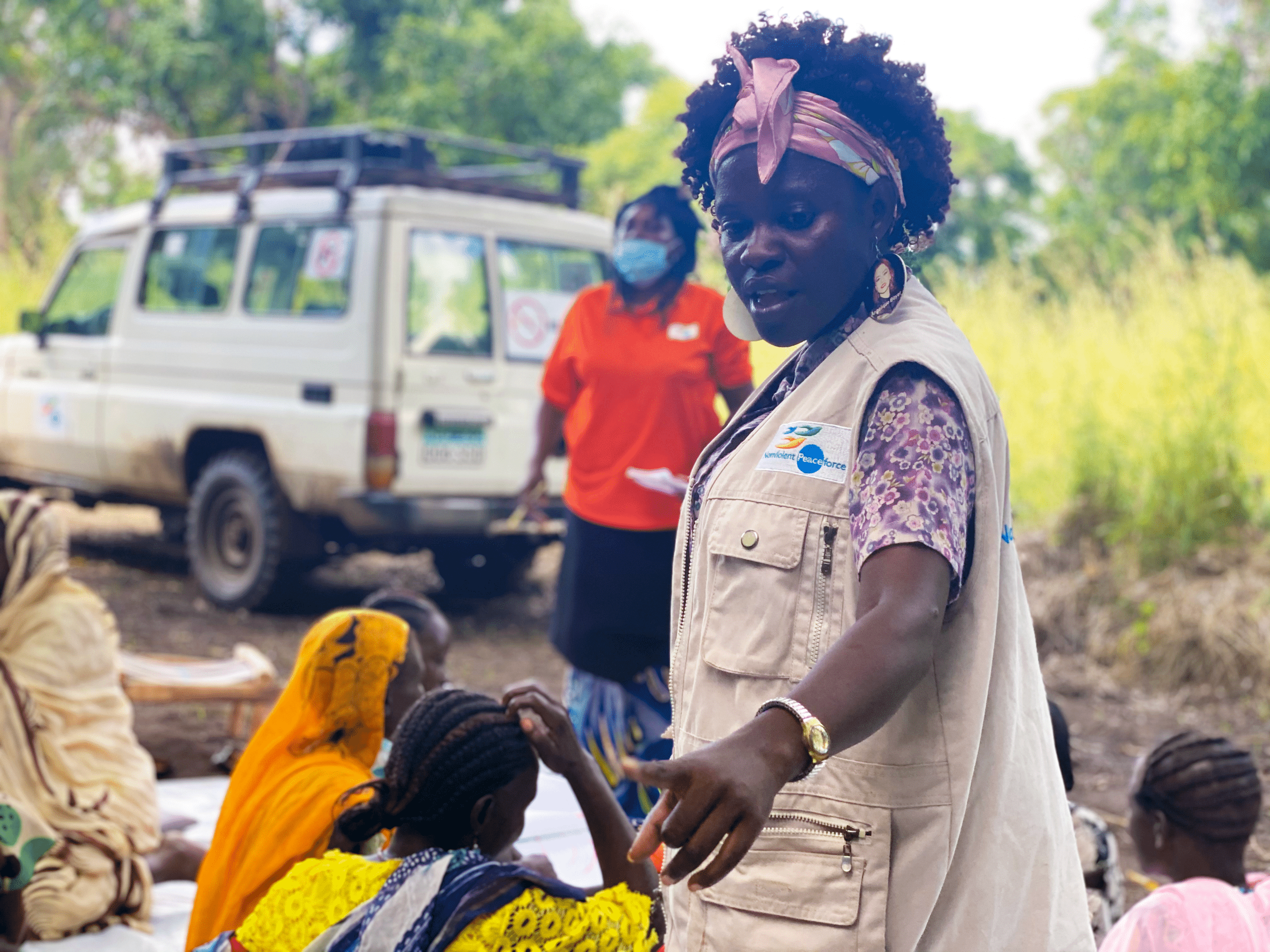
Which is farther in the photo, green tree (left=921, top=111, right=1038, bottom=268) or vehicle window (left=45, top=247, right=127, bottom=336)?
green tree (left=921, top=111, right=1038, bottom=268)

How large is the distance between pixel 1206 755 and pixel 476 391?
192 inches

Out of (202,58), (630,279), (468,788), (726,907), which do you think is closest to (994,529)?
(726,907)

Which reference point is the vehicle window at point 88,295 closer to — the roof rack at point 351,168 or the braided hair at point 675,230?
the roof rack at point 351,168

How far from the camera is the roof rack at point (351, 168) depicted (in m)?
7.25

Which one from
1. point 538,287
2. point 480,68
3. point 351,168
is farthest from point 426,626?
point 480,68

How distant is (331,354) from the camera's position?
277 inches

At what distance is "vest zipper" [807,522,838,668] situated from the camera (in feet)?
4.73

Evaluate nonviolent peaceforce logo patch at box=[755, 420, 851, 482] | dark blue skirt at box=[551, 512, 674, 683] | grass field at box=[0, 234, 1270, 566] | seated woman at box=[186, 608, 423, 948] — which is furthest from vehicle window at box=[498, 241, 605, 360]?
nonviolent peaceforce logo patch at box=[755, 420, 851, 482]

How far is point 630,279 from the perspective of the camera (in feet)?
12.6

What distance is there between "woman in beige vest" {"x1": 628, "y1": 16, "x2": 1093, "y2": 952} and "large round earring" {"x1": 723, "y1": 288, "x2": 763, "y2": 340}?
0.26ft

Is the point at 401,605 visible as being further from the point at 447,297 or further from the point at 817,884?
the point at 447,297

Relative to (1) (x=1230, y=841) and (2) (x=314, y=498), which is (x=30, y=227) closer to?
(2) (x=314, y=498)

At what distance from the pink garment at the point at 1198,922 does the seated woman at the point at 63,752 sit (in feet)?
7.86

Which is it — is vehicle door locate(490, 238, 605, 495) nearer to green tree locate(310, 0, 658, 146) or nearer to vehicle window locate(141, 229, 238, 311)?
vehicle window locate(141, 229, 238, 311)
